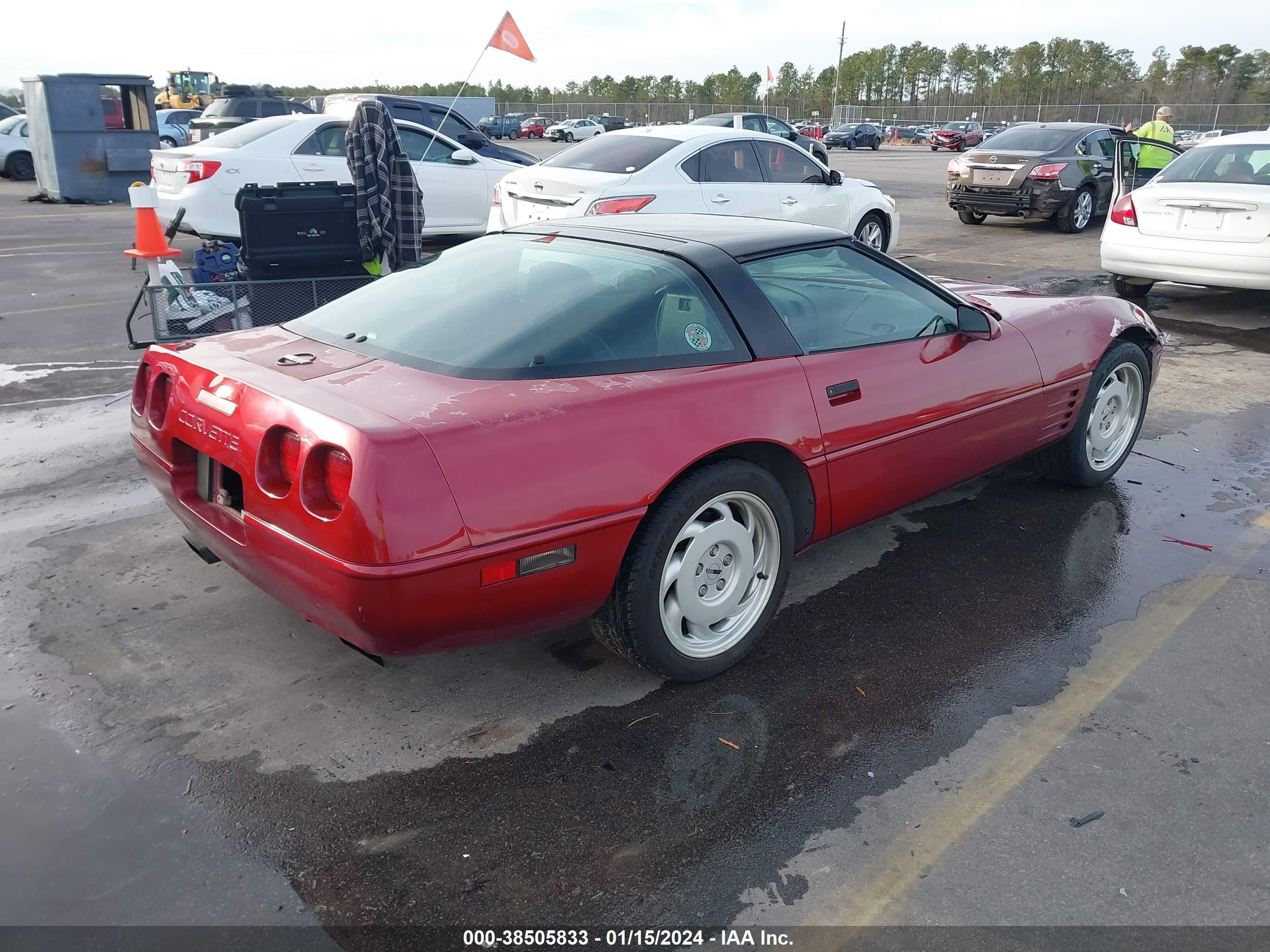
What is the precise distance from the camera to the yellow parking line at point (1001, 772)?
238cm

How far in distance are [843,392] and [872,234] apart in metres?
8.17

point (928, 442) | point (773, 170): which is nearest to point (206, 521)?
point (928, 442)

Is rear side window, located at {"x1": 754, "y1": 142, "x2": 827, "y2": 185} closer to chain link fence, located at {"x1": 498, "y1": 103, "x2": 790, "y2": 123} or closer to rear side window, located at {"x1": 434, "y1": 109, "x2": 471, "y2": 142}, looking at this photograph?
rear side window, located at {"x1": 434, "y1": 109, "x2": 471, "y2": 142}

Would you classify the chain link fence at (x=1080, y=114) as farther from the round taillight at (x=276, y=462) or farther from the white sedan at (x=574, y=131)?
the round taillight at (x=276, y=462)

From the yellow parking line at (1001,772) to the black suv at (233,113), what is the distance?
18.0m

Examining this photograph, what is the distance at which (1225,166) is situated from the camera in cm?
874

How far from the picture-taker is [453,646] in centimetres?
277

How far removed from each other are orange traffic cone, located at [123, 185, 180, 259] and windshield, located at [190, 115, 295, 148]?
12.9 ft

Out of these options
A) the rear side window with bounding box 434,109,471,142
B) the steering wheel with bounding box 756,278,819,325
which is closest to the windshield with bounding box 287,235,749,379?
the steering wheel with bounding box 756,278,819,325

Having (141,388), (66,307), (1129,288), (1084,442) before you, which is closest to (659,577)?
(141,388)

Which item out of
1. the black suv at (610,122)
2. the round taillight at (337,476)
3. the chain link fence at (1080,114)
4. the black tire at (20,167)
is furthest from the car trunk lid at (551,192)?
the chain link fence at (1080,114)

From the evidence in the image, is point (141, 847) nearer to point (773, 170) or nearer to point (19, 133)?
point (773, 170)

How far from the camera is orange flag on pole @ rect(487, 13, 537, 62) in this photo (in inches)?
414

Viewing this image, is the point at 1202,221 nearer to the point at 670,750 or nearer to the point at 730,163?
the point at 730,163
